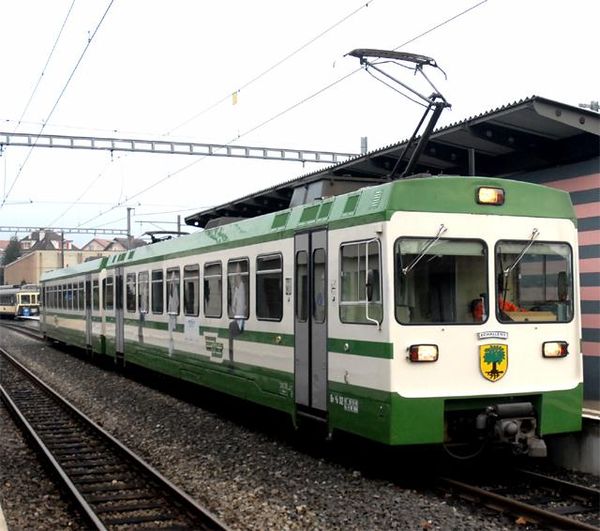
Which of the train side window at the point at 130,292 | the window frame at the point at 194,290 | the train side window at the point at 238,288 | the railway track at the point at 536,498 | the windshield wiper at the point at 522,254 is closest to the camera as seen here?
the railway track at the point at 536,498

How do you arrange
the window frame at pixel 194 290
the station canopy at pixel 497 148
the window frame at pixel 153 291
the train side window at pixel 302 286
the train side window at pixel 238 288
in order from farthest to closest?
the window frame at pixel 153 291 < the window frame at pixel 194 290 < the train side window at pixel 238 288 < the station canopy at pixel 497 148 < the train side window at pixel 302 286

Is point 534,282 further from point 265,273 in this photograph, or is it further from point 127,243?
point 127,243

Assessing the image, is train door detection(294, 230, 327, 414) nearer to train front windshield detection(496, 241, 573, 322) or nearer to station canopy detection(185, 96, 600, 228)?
station canopy detection(185, 96, 600, 228)

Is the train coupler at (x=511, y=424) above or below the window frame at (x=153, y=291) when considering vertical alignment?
below

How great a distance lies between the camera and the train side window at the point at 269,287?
32.7 feet

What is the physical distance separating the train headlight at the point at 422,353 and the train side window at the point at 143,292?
366 inches

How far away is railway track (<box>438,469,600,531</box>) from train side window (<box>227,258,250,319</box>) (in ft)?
13.1

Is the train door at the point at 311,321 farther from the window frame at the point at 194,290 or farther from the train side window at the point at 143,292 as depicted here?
the train side window at the point at 143,292

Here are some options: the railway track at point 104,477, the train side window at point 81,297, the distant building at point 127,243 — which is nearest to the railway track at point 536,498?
the railway track at point 104,477

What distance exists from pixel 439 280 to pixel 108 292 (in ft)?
43.8

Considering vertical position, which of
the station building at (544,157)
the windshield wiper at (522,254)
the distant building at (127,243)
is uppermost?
the distant building at (127,243)

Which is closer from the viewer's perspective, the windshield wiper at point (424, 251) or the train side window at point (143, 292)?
the windshield wiper at point (424, 251)

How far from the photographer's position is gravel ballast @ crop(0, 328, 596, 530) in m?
6.94

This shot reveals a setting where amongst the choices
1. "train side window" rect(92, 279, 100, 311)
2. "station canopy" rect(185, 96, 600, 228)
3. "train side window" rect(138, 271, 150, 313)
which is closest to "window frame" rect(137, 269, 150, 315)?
"train side window" rect(138, 271, 150, 313)
